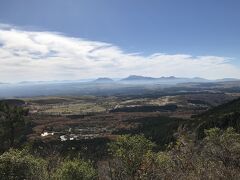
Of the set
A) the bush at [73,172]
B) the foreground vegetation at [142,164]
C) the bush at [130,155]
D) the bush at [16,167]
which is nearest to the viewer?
the bush at [16,167]

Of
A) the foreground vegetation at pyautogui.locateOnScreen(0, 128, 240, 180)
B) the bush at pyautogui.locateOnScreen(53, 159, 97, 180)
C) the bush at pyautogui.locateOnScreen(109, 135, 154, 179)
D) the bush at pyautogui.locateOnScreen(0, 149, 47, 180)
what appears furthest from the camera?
the bush at pyautogui.locateOnScreen(109, 135, 154, 179)

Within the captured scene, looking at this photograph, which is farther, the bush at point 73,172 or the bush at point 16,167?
the bush at point 73,172

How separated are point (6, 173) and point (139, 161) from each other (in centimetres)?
1741

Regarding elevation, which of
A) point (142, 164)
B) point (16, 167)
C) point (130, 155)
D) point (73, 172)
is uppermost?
point (16, 167)

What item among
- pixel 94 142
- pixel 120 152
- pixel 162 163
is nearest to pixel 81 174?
pixel 120 152

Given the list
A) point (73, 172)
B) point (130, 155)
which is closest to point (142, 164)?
point (130, 155)

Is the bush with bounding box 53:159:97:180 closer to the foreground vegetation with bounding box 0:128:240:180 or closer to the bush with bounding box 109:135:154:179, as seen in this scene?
the foreground vegetation with bounding box 0:128:240:180

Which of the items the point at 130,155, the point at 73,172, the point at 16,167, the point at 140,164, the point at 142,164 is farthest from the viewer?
the point at 130,155

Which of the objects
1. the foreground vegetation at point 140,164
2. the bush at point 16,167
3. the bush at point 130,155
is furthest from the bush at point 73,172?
the bush at point 16,167

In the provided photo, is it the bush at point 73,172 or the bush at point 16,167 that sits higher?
the bush at point 16,167

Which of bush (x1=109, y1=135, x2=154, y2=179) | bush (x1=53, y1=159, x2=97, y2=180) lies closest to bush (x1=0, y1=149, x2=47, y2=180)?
bush (x1=53, y1=159, x2=97, y2=180)

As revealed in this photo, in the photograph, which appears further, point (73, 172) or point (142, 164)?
point (73, 172)

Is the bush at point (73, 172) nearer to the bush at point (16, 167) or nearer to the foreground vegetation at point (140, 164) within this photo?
the foreground vegetation at point (140, 164)

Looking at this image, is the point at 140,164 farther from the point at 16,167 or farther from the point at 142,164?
the point at 16,167
